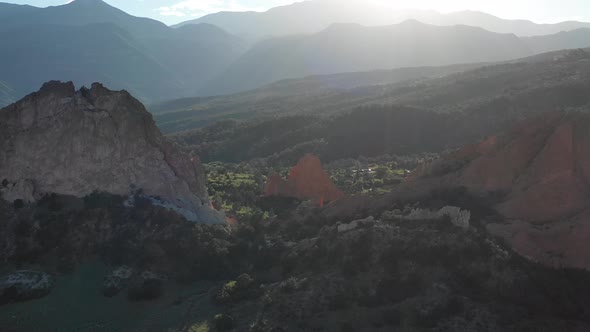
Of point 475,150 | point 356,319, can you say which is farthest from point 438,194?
point 356,319

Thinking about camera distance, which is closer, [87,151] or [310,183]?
[87,151]

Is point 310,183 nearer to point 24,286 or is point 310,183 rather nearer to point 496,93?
point 24,286

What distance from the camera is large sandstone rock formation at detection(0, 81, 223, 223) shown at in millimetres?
33688

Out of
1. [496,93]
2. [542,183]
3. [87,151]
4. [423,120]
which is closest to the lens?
[542,183]

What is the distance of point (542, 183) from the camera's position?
91.6ft

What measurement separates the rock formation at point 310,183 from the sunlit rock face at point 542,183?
42.4ft

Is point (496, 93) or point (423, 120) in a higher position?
point (496, 93)

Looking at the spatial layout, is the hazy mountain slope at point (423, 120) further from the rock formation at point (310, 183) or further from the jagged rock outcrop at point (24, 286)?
the jagged rock outcrop at point (24, 286)

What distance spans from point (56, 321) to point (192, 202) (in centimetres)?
1190

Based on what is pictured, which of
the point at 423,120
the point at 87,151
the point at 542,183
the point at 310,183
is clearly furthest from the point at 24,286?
the point at 423,120

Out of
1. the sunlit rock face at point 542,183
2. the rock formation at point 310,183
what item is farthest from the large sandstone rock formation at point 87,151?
the sunlit rock face at point 542,183

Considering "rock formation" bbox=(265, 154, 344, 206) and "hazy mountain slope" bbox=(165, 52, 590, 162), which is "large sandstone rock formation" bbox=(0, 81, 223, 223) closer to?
"rock formation" bbox=(265, 154, 344, 206)

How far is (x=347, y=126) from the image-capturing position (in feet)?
321

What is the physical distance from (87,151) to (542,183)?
25102 millimetres
